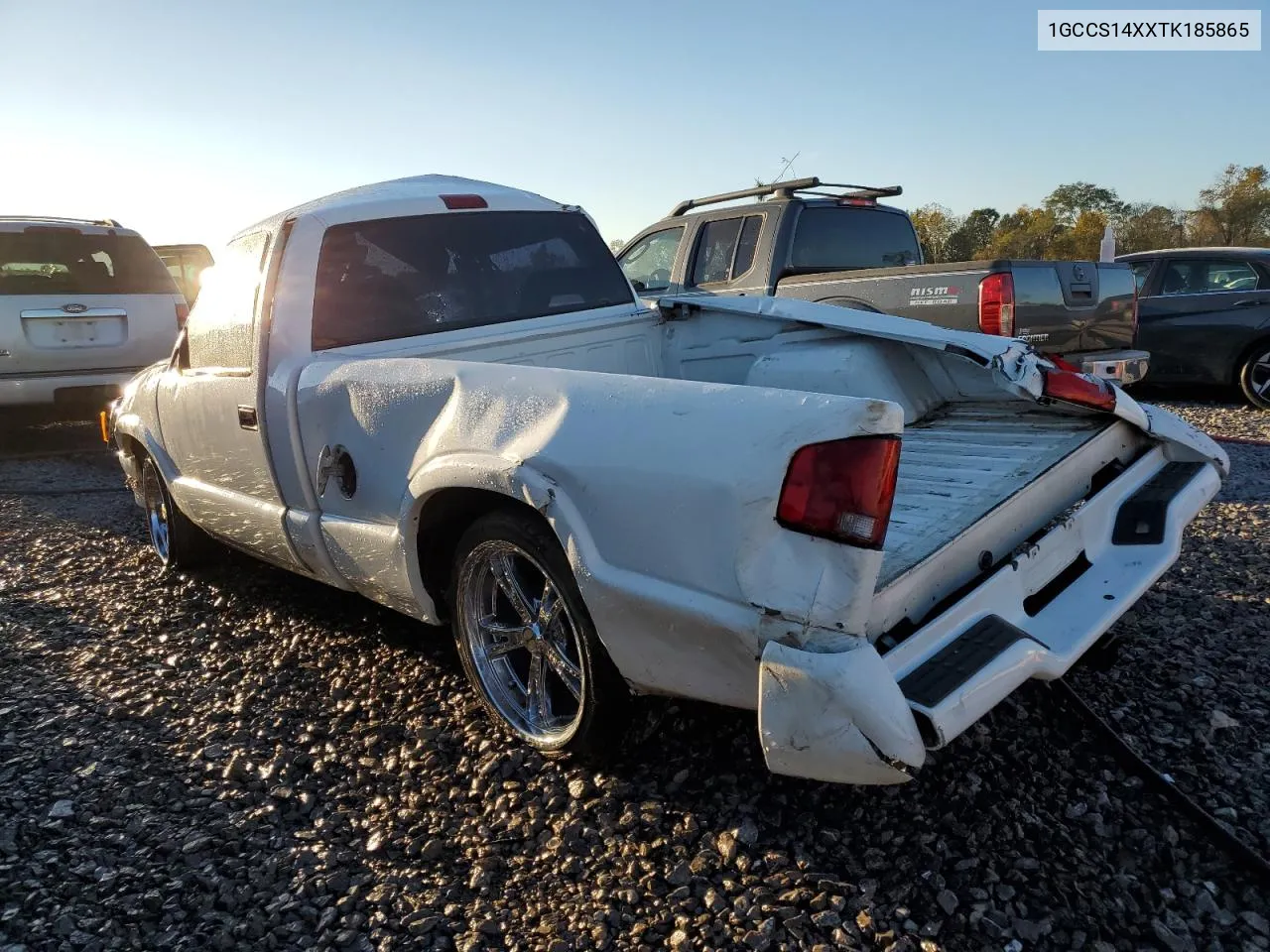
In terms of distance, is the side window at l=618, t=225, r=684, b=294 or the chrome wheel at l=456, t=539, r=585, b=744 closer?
the chrome wheel at l=456, t=539, r=585, b=744

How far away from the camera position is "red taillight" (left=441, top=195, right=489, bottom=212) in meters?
4.02

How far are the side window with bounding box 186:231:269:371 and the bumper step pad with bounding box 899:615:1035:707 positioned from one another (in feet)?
8.99

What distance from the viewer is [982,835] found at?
2.35 meters

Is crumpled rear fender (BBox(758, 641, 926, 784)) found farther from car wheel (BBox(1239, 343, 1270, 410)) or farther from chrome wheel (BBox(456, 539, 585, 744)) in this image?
car wheel (BBox(1239, 343, 1270, 410))

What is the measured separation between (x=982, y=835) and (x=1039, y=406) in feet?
5.40

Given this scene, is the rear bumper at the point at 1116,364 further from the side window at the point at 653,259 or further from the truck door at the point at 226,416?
the truck door at the point at 226,416

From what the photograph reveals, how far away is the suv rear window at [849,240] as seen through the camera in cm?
770

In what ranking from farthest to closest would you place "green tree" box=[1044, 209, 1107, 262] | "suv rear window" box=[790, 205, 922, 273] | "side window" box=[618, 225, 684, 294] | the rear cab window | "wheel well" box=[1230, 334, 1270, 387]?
"green tree" box=[1044, 209, 1107, 262] < the rear cab window < "wheel well" box=[1230, 334, 1270, 387] < "side window" box=[618, 225, 684, 294] < "suv rear window" box=[790, 205, 922, 273]

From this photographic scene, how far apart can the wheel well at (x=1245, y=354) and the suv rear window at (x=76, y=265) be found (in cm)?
983

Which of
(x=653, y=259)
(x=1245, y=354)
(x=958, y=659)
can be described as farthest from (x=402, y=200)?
(x=1245, y=354)

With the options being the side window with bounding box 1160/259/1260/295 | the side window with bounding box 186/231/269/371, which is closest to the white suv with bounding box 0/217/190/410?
the side window with bounding box 186/231/269/371

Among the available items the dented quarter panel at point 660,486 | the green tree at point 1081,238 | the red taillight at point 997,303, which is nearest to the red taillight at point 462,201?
the dented quarter panel at point 660,486

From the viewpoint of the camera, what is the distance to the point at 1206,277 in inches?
361

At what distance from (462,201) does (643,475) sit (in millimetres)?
2339
